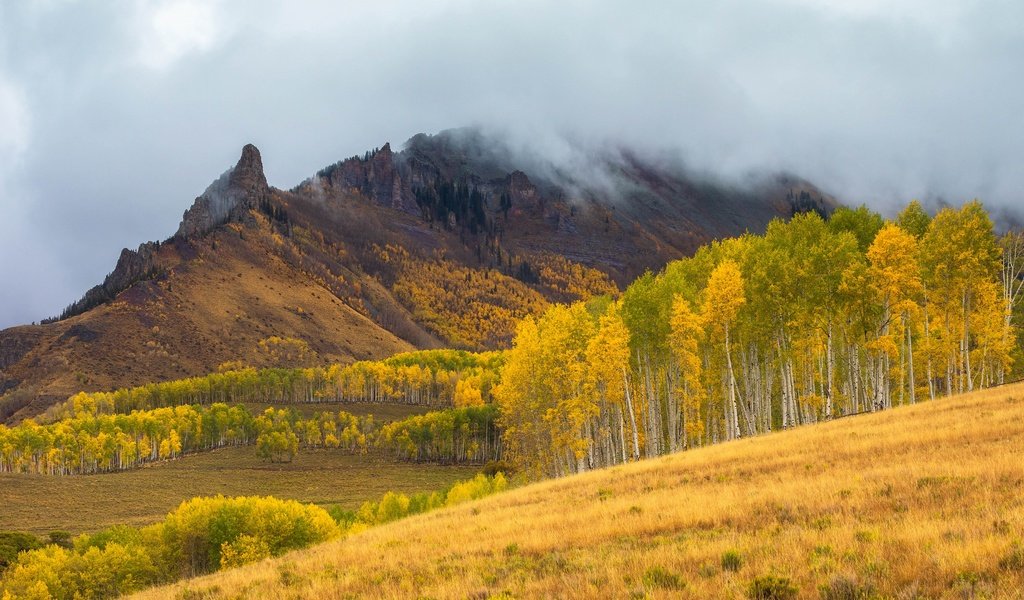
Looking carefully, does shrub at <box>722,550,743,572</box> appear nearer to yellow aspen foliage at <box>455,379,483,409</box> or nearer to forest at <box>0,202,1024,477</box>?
forest at <box>0,202,1024,477</box>

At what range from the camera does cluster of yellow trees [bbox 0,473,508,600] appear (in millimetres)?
53688

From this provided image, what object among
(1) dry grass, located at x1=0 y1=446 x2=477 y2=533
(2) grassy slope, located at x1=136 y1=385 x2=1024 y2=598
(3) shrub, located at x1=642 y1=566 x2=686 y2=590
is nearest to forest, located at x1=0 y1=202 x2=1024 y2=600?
(2) grassy slope, located at x1=136 y1=385 x2=1024 y2=598

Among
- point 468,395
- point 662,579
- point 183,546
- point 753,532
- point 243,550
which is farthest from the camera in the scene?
point 468,395

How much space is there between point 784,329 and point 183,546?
51.4 m

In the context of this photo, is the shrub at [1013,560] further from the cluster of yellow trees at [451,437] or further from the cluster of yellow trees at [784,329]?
the cluster of yellow trees at [451,437]

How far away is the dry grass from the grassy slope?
242 feet

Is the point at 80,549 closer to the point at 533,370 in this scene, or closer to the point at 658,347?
the point at 533,370

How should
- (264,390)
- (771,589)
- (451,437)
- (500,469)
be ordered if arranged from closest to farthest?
(771,589), (500,469), (451,437), (264,390)

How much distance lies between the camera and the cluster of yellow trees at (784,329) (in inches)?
1727

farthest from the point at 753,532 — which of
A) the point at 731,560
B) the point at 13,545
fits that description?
the point at 13,545

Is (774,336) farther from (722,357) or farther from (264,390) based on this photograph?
(264,390)

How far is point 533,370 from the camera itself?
2188 inches

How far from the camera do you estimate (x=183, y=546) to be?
2381 inches

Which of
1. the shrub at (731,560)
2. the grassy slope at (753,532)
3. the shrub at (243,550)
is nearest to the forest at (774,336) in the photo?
the grassy slope at (753,532)
